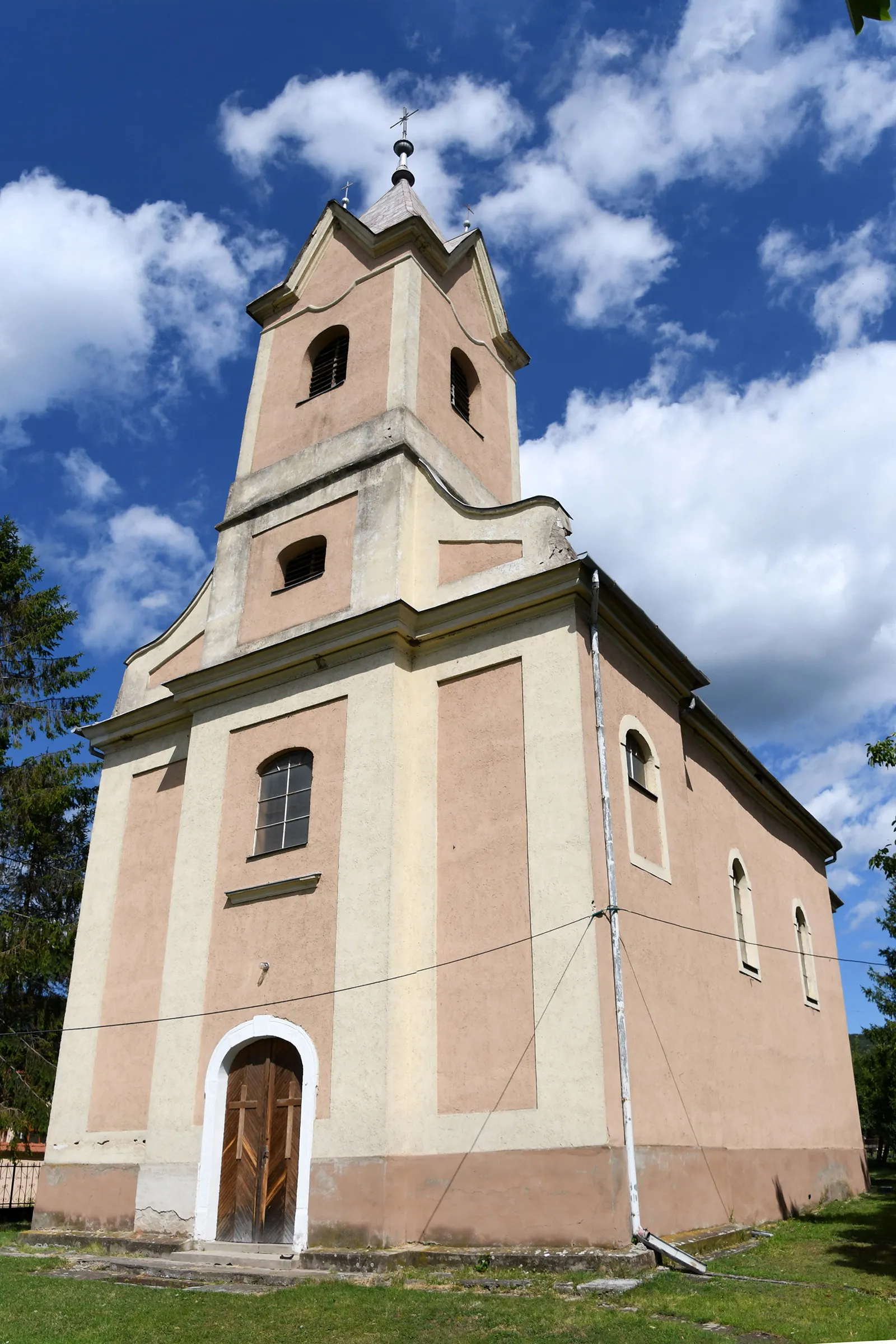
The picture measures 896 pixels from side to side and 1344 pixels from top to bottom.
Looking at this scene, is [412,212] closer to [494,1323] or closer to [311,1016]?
[311,1016]

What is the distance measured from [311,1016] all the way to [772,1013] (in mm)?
9499

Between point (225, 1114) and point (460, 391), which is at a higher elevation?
point (460, 391)

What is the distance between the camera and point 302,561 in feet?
54.6

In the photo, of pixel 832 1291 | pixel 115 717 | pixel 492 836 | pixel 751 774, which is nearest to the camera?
pixel 832 1291

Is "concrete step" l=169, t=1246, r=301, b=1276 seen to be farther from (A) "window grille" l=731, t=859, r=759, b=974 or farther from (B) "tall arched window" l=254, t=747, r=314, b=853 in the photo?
(A) "window grille" l=731, t=859, r=759, b=974

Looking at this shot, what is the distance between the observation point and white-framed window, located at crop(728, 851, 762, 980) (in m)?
17.6

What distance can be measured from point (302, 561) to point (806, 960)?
13.8 m

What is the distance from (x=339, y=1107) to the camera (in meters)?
12.0

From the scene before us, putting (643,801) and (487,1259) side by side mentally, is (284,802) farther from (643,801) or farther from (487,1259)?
(487,1259)

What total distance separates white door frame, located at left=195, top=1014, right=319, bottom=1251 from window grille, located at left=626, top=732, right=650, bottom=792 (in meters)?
5.45

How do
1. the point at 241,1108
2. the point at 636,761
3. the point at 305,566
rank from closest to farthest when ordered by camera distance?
the point at 241,1108 < the point at 636,761 < the point at 305,566

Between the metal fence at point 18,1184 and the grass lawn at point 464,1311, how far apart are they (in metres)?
14.4

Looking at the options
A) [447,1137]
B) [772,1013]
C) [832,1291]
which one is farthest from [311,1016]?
[772,1013]

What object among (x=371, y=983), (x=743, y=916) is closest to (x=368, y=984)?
(x=371, y=983)
